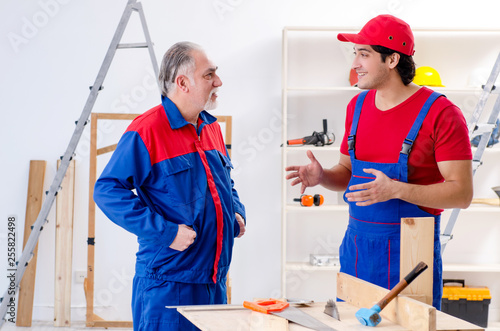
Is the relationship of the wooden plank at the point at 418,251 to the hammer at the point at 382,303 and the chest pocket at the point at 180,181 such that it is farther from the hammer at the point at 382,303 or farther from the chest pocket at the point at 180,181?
the chest pocket at the point at 180,181

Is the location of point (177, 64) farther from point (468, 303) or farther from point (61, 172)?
point (468, 303)

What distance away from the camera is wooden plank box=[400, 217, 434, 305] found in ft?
5.16

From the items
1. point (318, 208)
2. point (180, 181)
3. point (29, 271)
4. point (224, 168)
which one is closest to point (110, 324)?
point (29, 271)

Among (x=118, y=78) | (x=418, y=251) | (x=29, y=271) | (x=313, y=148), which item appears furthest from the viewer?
(x=118, y=78)

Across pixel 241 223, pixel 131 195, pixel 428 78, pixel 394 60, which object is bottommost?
pixel 241 223

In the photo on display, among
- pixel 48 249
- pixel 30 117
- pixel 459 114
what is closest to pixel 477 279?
pixel 459 114

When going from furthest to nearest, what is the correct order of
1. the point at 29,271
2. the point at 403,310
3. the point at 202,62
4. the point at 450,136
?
the point at 29,271
the point at 202,62
the point at 450,136
the point at 403,310

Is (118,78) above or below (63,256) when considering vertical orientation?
above

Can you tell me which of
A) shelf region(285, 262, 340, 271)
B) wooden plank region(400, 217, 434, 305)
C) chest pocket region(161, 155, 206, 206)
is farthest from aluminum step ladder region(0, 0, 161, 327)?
wooden plank region(400, 217, 434, 305)

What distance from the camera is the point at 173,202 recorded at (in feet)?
7.16

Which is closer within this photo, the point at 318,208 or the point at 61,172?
the point at 61,172

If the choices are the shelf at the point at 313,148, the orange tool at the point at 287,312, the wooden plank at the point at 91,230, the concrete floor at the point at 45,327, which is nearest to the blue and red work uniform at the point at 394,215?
the orange tool at the point at 287,312

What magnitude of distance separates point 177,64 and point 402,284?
1.34 meters

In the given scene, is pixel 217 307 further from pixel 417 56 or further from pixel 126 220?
pixel 417 56
